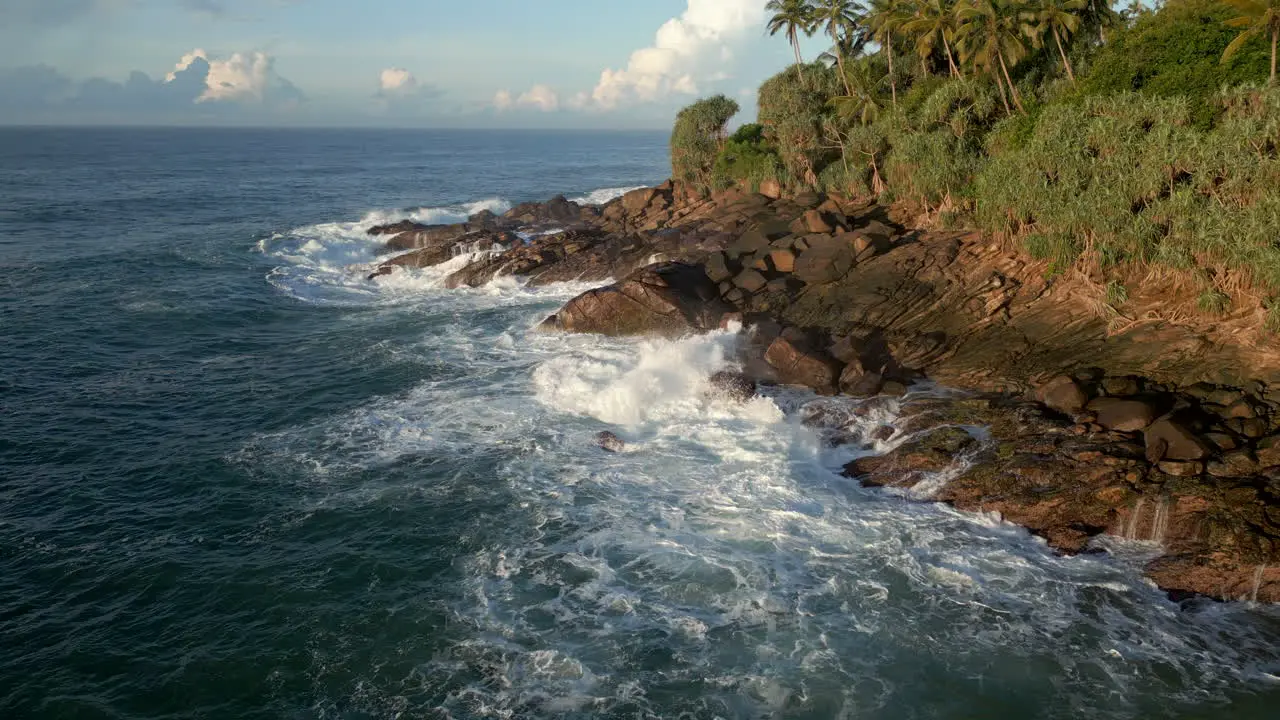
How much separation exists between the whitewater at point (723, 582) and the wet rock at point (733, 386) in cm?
49

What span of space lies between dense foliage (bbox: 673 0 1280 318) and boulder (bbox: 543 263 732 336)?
14.2 m

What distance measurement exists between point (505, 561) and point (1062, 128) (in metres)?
29.2

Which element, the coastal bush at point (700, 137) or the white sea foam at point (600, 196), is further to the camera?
the white sea foam at point (600, 196)

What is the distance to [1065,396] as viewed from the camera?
2748 cm

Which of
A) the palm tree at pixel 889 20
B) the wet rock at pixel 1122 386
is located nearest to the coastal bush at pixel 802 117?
the palm tree at pixel 889 20

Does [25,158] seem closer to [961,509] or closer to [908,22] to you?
[908,22]

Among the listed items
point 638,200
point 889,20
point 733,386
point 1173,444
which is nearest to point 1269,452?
point 1173,444

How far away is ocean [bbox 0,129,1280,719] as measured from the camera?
58.1 feet

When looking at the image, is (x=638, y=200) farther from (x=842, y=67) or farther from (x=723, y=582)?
(x=723, y=582)

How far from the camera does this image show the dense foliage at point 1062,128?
2864cm

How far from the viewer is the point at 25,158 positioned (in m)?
148

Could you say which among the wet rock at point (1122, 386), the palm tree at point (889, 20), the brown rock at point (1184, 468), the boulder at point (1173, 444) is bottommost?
the brown rock at point (1184, 468)

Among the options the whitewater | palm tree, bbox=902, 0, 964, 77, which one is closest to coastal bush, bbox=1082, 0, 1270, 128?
palm tree, bbox=902, 0, 964, 77

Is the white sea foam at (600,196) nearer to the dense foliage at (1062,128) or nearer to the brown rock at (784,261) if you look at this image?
the dense foliage at (1062,128)
